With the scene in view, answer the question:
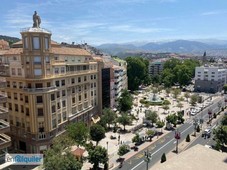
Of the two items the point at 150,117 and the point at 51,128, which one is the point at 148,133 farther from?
the point at 51,128

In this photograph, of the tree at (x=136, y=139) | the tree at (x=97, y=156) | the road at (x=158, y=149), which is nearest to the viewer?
the tree at (x=97, y=156)

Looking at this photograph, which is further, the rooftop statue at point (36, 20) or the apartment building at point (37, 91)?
the rooftop statue at point (36, 20)

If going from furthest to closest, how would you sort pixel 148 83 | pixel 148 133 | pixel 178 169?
pixel 148 83, pixel 148 133, pixel 178 169

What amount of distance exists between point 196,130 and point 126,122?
70.3ft

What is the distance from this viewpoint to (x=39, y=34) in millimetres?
56250

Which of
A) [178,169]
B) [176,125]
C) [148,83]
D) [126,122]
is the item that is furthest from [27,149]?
[148,83]

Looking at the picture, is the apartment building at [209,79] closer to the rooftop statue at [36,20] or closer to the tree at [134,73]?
the tree at [134,73]

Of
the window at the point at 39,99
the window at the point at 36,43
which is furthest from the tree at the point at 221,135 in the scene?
the window at the point at 36,43

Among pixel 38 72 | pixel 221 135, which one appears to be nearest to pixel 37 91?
pixel 38 72

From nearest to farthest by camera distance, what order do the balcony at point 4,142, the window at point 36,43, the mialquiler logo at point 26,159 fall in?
the balcony at point 4,142 → the mialquiler logo at point 26,159 → the window at point 36,43

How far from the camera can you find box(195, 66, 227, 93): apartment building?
501ft

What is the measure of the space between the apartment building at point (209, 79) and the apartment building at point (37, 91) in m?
108

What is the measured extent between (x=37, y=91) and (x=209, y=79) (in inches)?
4847

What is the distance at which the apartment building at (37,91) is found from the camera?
186 ft
